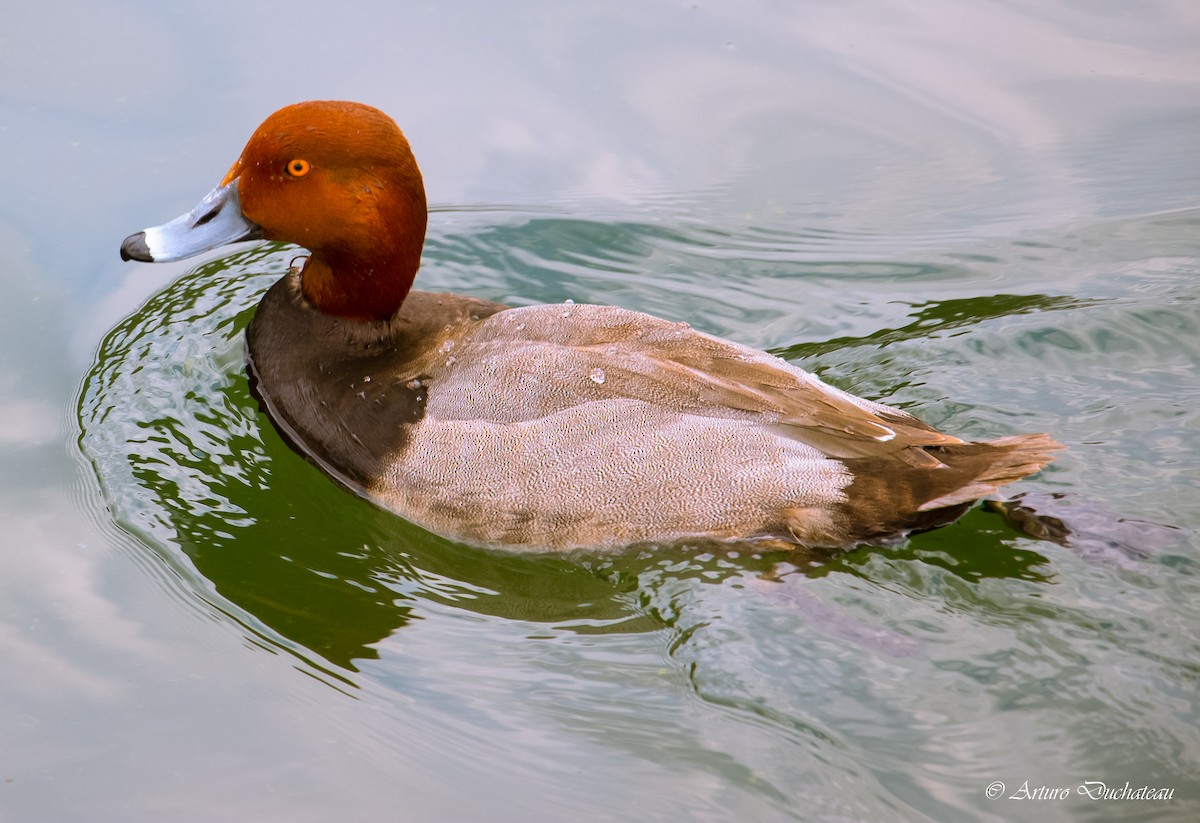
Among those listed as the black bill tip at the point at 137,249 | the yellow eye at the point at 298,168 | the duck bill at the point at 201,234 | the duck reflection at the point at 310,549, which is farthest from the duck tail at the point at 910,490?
the black bill tip at the point at 137,249

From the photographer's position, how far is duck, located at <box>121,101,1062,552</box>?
13.5 feet

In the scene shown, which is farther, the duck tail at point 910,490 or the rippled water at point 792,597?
the duck tail at point 910,490

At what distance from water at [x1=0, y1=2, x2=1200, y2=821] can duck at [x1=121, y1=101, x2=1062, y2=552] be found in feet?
0.59

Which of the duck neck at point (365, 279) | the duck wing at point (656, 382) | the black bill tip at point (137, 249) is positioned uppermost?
the black bill tip at point (137, 249)

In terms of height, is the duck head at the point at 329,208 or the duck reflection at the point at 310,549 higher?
the duck head at the point at 329,208

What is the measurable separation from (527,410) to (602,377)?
274mm

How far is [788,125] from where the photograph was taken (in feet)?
22.4

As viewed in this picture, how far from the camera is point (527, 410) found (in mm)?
4227

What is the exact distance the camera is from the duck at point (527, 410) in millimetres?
4109

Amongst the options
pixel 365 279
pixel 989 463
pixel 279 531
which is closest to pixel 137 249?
pixel 365 279

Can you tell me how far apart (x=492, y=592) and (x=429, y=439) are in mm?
561

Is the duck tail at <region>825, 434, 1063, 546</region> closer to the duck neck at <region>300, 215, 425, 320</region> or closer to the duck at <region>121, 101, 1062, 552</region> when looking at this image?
the duck at <region>121, 101, 1062, 552</region>

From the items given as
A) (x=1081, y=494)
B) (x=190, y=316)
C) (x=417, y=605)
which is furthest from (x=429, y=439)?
(x=1081, y=494)

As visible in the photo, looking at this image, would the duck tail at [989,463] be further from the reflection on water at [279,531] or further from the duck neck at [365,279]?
the duck neck at [365,279]
